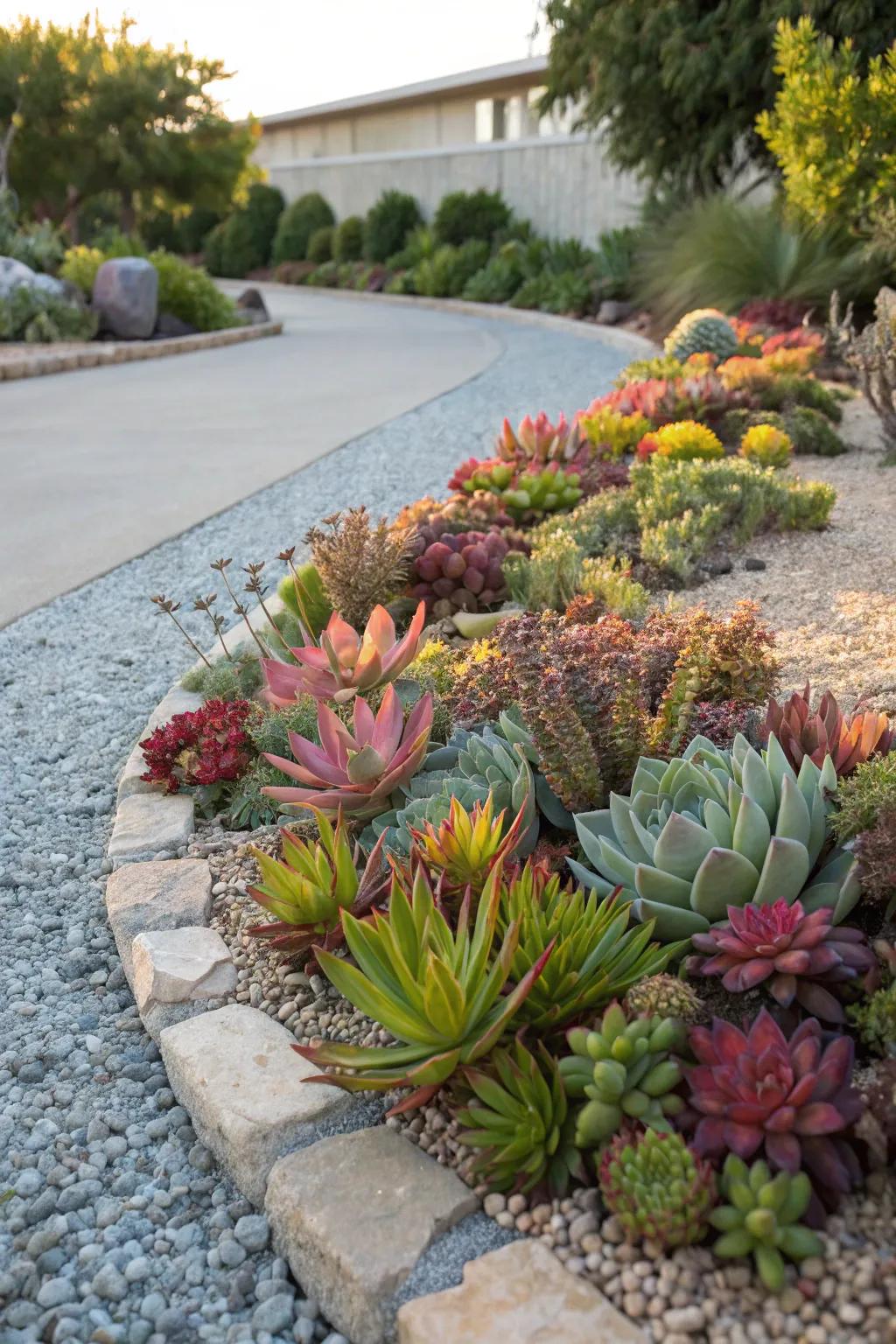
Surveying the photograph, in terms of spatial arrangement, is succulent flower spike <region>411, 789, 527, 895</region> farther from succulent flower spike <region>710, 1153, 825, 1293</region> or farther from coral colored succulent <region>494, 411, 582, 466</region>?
coral colored succulent <region>494, 411, 582, 466</region>

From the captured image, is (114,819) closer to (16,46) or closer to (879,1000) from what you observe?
(879,1000)

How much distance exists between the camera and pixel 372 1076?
203 centimetres

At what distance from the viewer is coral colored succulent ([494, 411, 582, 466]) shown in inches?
236

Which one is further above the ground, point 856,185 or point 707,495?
point 856,185

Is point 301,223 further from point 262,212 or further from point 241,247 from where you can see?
point 241,247

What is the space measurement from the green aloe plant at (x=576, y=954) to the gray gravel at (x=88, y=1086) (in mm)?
506

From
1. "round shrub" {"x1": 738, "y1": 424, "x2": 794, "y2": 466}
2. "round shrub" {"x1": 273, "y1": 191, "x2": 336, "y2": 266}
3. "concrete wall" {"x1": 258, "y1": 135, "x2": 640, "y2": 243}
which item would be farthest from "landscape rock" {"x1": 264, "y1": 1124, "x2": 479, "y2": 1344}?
"round shrub" {"x1": 273, "y1": 191, "x2": 336, "y2": 266}

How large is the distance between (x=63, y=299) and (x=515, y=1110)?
15.1 m

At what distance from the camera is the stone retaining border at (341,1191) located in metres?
1.71

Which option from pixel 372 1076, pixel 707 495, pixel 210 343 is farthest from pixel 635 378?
pixel 210 343

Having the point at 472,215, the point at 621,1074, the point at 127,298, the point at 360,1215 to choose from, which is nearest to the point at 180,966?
the point at 360,1215

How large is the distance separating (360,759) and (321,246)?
27.7 m

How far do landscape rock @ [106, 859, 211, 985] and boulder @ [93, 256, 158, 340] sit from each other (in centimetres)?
1344

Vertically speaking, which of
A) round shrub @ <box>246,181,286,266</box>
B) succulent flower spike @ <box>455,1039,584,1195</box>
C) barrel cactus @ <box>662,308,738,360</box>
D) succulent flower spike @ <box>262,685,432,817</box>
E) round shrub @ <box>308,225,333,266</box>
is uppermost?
round shrub @ <box>246,181,286,266</box>
